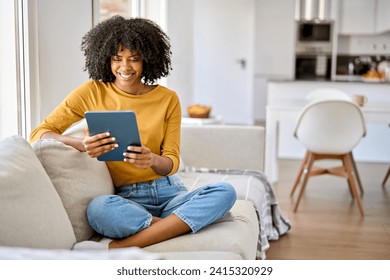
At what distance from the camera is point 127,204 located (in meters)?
1.80

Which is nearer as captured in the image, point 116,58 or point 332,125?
point 116,58

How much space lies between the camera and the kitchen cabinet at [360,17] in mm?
6609

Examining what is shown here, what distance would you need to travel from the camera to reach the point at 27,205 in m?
1.44

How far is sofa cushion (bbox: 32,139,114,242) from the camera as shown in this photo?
5.86 ft

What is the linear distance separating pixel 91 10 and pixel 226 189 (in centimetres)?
135

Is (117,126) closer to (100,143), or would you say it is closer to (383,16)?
(100,143)

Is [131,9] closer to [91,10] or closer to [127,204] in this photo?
[91,10]

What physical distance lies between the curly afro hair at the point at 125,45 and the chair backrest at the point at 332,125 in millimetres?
1645

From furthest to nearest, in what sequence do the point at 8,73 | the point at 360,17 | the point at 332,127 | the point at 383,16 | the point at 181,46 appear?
1. the point at 360,17
2. the point at 383,16
3. the point at 181,46
4. the point at 332,127
5. the point at 8,73

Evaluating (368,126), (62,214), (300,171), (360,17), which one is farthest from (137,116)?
(360,17)

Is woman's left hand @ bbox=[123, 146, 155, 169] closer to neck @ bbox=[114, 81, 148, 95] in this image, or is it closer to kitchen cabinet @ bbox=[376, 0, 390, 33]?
neck @ bbox=[114, 81, 148, 95]

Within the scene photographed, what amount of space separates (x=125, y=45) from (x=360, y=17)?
535 cm

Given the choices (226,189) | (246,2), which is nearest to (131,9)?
(226,189)

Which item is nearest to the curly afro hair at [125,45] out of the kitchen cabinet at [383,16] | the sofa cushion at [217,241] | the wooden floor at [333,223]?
the sofa cushion at [217,241]
